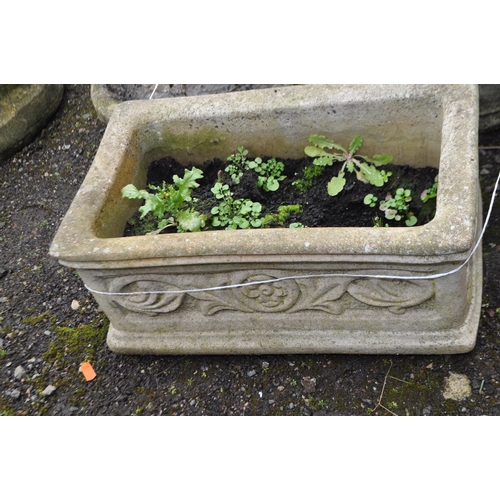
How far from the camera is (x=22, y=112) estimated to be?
11.3 feet

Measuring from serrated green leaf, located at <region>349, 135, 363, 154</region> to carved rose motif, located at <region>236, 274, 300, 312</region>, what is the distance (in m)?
0.77

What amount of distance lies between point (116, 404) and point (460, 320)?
1.42m

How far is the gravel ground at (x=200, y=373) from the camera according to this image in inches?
79.0

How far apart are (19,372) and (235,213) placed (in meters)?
1.22

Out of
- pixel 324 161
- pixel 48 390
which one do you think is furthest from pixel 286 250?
pixel 48 390

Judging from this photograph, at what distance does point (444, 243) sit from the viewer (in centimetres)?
164

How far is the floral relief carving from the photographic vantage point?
186cm

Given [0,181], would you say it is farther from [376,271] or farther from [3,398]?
[376,271]

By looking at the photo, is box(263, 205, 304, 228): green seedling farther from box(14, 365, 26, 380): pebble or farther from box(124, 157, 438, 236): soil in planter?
box(14, 365, 26, 380): pebble

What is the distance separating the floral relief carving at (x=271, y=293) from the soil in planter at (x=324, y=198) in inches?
14.2

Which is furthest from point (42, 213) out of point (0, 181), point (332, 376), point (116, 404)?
point (332, 376)

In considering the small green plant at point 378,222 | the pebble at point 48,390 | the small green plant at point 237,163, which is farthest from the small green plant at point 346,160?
the pebble at point 48,390

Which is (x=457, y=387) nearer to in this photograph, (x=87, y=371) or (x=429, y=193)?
(x=429, y=193)

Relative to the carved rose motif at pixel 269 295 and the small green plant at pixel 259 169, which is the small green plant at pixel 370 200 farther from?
the carved rose motif at pixel 269 295
